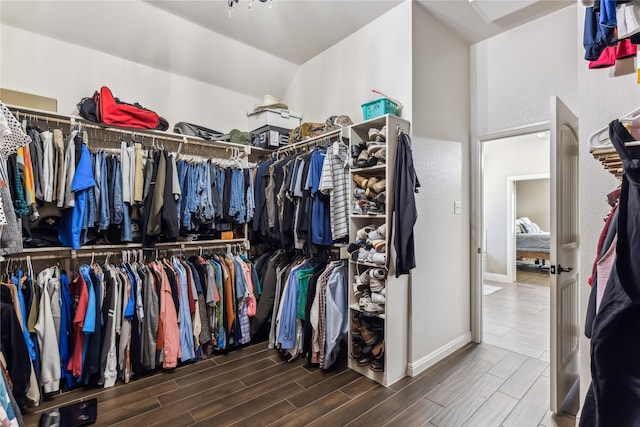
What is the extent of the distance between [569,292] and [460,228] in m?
1.03

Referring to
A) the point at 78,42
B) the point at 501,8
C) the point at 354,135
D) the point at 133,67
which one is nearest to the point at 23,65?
the point at 78,42

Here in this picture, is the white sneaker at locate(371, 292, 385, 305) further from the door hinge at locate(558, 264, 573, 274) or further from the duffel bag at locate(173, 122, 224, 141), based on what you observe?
the duffel bag at locate(173, 122, 224, 141)

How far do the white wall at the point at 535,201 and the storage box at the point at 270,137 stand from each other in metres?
7.42

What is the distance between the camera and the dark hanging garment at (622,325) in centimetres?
72

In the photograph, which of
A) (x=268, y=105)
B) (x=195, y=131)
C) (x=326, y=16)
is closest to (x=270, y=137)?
(x=268, y=105)

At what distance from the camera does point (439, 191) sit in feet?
9.27

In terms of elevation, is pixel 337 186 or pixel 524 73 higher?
pixel 524 73

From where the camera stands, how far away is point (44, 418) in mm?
1969

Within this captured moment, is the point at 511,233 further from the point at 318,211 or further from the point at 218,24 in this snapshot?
the point at 218,24

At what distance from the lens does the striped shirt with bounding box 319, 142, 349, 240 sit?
2.60 metres

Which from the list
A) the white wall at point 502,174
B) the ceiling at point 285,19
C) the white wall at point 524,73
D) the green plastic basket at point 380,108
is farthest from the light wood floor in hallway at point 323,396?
the white wall at point 502,174

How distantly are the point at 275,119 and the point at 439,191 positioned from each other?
6.27 ft

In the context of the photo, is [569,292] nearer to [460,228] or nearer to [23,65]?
[460,228]

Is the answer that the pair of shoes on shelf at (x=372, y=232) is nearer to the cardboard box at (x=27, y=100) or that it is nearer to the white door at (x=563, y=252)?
the white door at (x=563, y=252)
